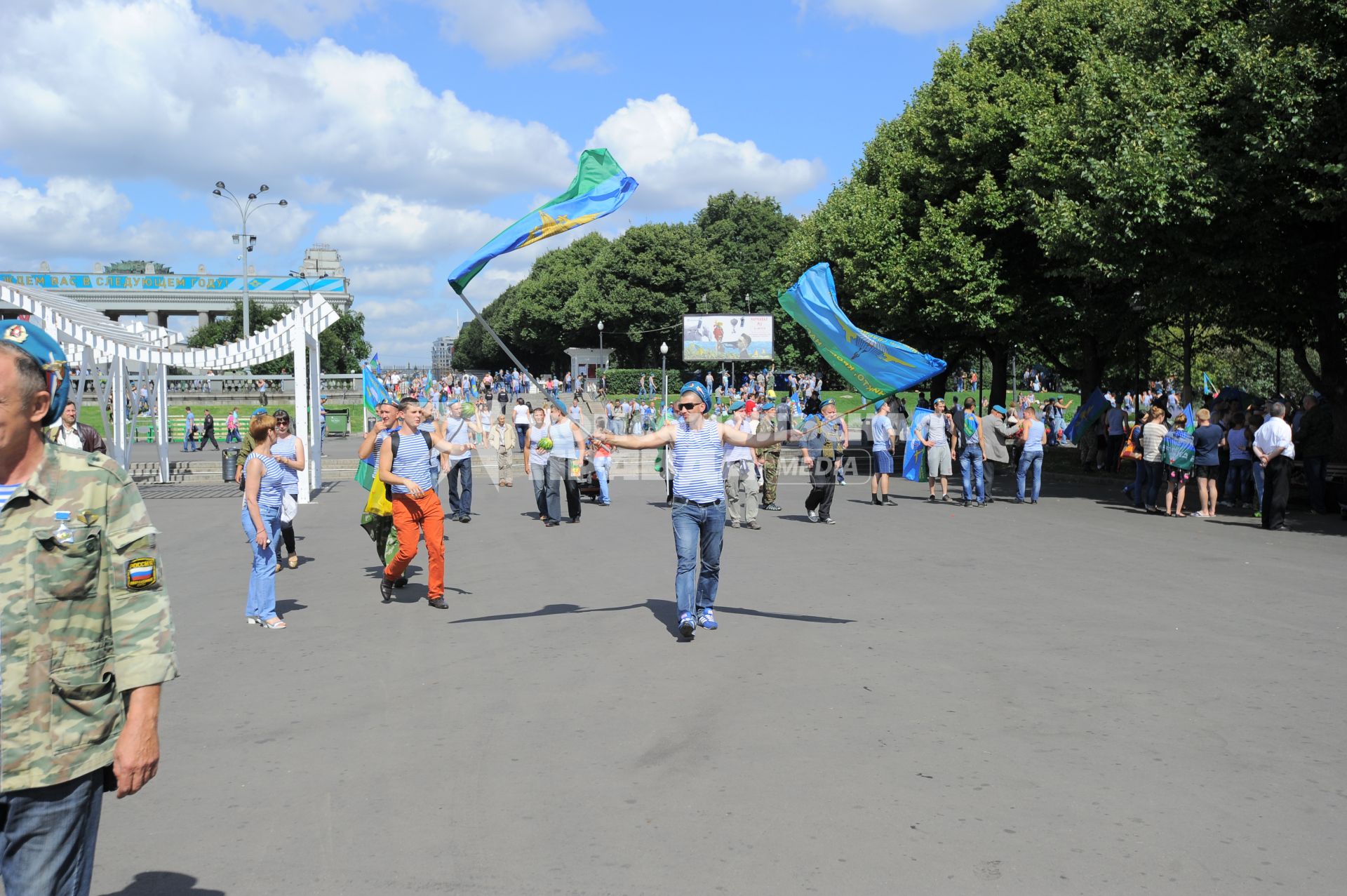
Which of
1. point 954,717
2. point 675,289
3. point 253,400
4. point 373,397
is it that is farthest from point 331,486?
point 675,289

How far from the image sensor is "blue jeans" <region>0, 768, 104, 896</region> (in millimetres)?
2627

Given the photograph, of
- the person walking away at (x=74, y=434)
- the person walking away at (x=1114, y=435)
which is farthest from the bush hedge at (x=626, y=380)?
the person walking away at (x=74, y=434)

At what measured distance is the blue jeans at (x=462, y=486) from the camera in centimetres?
1714

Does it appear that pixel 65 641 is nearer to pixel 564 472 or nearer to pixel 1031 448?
pixel 564 472

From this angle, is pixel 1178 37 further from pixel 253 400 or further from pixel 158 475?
pixel 253 400

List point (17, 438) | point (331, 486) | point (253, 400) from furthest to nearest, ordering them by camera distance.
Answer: point (253, 400)
point (331, 486)
point (17, 438)

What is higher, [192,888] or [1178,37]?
[1178,37]

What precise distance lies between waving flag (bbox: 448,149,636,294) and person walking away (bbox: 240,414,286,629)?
216 centimetres

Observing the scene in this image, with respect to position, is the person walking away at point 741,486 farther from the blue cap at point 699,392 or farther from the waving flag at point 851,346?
the blue cap at point 699,392

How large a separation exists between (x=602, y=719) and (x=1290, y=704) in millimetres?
3940

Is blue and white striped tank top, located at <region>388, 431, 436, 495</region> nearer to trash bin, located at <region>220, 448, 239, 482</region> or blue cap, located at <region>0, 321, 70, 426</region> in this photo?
blue cap, located at <region>0, 321, 70, 426</region>

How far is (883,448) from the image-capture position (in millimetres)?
18781

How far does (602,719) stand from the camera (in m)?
5.99

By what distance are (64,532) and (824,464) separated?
1464 centimetres
